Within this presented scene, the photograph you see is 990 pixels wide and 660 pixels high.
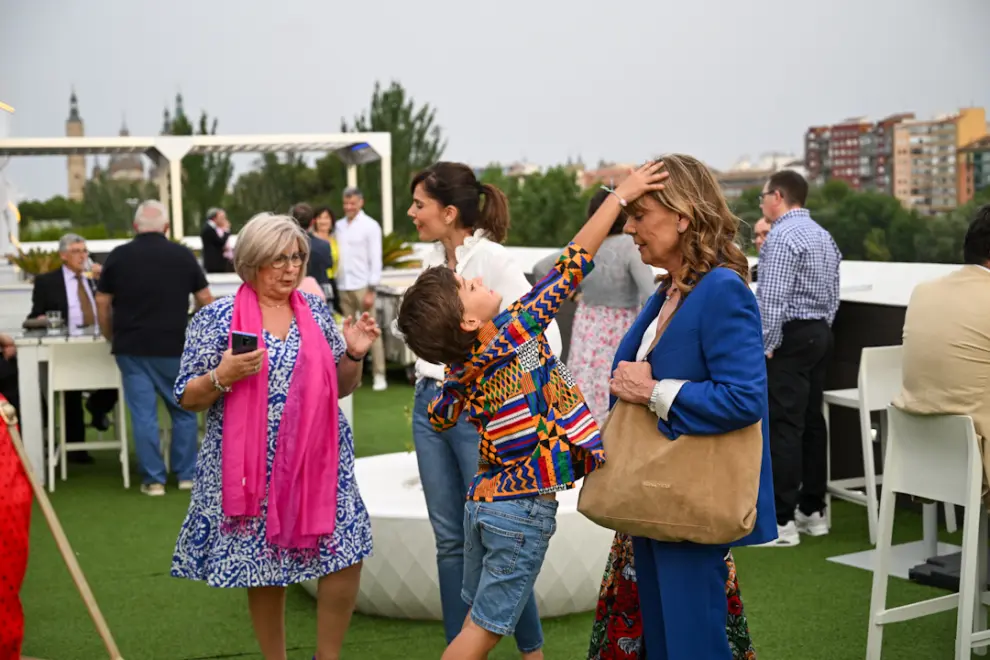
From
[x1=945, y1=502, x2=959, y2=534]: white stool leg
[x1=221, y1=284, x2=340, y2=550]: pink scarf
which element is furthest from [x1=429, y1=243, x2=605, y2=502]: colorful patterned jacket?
[x1=945, y1=502, x2=959, y2=534]: white stool leg

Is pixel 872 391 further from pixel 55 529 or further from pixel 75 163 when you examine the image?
pixel 75 163

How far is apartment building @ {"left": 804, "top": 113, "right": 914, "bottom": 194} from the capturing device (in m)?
13.4

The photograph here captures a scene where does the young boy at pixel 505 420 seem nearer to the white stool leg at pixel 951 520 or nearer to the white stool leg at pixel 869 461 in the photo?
the white stool leg at pixel 869 461

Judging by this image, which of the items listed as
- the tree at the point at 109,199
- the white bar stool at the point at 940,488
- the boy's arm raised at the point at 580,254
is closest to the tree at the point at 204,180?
the tree at the point at 109,199

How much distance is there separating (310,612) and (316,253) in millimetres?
5649

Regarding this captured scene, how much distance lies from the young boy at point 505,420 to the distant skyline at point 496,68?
69.2 feet

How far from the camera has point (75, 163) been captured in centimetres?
2436

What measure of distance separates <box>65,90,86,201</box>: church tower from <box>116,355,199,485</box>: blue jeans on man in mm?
14178

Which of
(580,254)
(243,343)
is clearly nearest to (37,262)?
(243,343)

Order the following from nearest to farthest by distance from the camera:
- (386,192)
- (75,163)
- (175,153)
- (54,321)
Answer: (54,321) < (175,153) < (386,192) < (75,163)

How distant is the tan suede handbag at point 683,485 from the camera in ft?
7.90

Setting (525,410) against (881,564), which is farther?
(881,564)

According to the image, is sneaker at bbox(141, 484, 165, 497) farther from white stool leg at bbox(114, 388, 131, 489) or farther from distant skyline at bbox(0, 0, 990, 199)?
distant skyline at bbox(0, 0, 990, 199)

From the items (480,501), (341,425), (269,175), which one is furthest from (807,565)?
(269,175)
